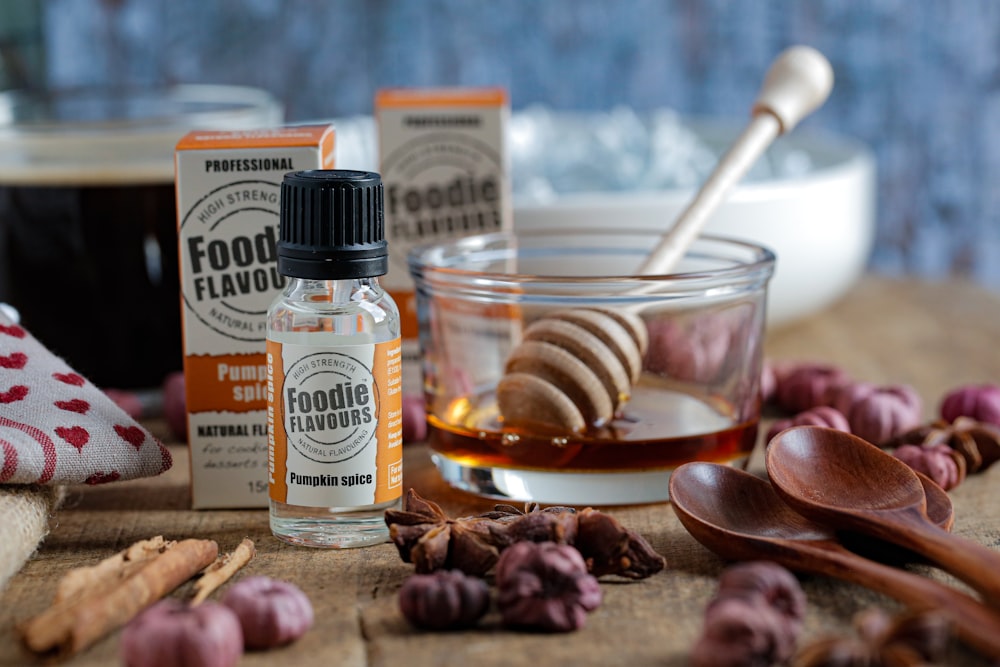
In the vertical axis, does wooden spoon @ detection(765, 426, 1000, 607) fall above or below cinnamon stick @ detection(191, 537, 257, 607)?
above

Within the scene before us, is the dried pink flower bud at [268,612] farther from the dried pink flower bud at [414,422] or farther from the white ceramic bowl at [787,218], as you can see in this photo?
the white ceramic bowl at [787,218]

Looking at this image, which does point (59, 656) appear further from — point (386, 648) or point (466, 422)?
point (466, 422)

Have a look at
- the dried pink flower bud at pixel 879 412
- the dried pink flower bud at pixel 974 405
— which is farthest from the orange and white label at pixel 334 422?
the dried pink flower bud at pixel 974 405

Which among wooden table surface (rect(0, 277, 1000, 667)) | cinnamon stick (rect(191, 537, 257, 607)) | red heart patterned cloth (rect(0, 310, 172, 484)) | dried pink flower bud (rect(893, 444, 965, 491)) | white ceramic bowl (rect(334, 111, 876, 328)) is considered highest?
white ceramic bowl (rect(334, 111, 876, 328))

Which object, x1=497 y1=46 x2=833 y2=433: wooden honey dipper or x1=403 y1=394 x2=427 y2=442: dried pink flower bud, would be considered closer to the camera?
x1=497 y1=46 x2=833 y2=433: wooden honey dipper

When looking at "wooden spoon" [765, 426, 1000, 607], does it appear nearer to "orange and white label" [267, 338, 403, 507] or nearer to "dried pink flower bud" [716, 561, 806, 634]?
"dried pink flower bud" [716, 561, 806, 634]

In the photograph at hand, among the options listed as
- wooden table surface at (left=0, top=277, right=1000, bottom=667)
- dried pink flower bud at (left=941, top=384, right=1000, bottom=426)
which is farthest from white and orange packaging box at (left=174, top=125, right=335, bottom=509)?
dried pink flower bud at (left=941, top=384, right=1000, bottom=426)
